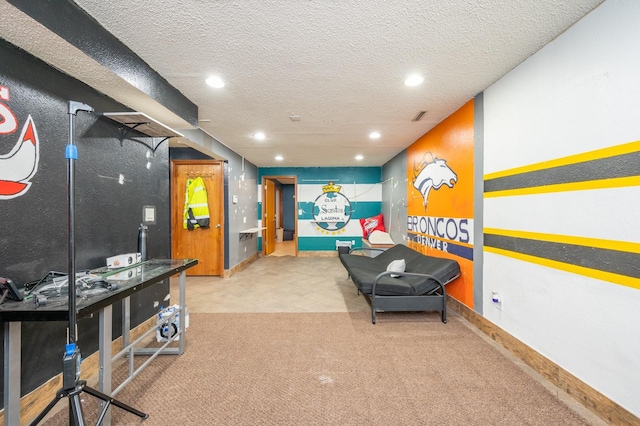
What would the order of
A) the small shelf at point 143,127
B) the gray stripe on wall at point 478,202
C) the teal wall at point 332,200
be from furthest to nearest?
the teal wall at point 332,200, the gray stripe on wall at point 478,202, the small shelf at point 143,127

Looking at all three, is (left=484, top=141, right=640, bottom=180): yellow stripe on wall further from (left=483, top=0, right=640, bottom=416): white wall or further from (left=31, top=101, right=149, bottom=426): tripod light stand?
(left=31, top=101, right=149, bottom=426): tripod light stand

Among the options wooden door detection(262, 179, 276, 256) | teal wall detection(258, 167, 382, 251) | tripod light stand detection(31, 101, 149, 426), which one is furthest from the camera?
wooden door detection(262, 179, 276, 256)

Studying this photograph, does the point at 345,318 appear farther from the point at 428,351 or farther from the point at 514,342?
the point at 514,342

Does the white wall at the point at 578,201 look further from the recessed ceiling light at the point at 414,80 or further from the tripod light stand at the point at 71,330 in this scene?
the tripod light stand at the point at 71,330

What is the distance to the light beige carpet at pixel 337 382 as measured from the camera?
5.13 ft

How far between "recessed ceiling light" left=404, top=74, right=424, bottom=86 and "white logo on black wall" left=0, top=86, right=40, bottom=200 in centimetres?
278

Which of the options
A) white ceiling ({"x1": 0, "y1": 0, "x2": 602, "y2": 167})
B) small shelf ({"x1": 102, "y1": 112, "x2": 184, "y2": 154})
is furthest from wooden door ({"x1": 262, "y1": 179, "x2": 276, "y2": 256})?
small shelf ({"x1": 102, "y1": 112, "x2": 184, "y2": 154})

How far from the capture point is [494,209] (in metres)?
2.43

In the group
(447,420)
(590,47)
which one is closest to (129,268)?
(447,420)

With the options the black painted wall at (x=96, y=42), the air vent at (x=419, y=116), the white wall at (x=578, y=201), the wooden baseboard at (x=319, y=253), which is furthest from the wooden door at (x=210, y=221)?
the white wall at (x=578, y=201)

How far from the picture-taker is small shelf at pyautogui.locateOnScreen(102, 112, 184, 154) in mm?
2045

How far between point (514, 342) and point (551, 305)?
53 centimetres

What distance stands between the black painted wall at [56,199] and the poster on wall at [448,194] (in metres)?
3.44

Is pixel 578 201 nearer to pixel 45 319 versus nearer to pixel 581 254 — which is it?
pixel 581 254
